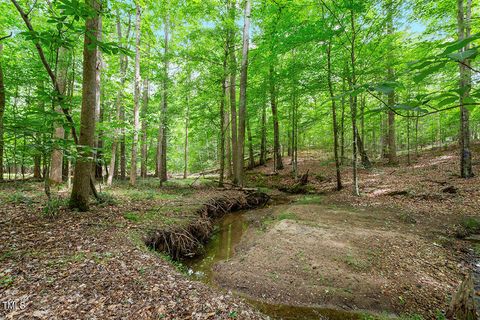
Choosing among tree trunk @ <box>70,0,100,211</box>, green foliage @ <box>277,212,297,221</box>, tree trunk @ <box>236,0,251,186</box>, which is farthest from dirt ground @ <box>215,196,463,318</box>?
tree trunk @ <box>236,0,251,186</box>

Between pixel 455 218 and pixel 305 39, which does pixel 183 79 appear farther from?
pixel 455 218

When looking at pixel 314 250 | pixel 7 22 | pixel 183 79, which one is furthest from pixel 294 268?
pixel 7 22

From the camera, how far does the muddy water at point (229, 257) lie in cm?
385

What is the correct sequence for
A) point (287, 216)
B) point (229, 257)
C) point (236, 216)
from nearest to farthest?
point (229, 257) → point (287, 216) → point (236, 216)

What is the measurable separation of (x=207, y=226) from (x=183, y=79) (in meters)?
9.11

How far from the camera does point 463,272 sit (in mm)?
4629

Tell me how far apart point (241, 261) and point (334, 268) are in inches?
80.2

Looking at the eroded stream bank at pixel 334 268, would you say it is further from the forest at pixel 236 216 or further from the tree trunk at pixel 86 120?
the tree trunk at pixel 86 120

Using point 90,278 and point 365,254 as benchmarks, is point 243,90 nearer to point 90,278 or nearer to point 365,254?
point 365,254

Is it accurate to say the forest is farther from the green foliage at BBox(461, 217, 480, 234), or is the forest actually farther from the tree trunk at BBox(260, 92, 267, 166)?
the tree trunk at BBox(260, 92, 267, 166)

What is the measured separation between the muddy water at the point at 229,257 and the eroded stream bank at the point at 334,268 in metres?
0.02

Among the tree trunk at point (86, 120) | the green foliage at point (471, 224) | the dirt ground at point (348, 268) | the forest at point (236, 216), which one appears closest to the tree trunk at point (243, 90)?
the forest at point (236, 216)

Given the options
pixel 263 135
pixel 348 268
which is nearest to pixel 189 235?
pixel 348 268

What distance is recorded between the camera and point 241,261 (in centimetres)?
545
